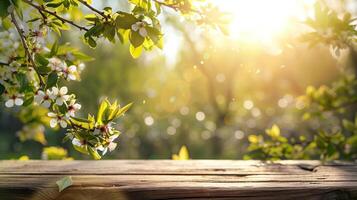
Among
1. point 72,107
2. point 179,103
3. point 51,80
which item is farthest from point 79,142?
point 179,103

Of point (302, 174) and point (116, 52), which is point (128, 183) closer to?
point (302, 174)

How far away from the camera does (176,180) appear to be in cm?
202

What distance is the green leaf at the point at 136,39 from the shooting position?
1892 millimetres

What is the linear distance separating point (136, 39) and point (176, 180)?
62 centimetres

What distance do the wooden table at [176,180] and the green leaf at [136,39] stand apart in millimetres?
562

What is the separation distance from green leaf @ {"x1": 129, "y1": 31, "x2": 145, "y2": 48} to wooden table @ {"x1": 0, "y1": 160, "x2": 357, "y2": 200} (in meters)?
0.56

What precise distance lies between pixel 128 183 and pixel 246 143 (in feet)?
38.6

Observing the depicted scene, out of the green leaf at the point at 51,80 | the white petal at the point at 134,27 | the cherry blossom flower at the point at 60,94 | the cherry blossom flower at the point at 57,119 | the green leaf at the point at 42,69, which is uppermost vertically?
the white petal at the point at 134,27

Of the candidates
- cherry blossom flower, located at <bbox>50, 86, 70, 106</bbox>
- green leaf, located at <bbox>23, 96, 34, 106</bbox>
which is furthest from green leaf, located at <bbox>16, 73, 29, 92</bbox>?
cherry blossom flower, located at <bbox>50, 86, 70, 106</bbox>

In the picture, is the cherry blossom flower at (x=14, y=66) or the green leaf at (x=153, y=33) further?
the cherry blossom flower at (x=14, y=66)

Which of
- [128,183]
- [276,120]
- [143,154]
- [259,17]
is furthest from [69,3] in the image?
[276,120]

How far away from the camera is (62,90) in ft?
6.40

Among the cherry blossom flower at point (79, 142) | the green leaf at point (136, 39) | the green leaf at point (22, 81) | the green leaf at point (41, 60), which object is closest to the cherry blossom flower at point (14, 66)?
the green leaf at point (22, 81)

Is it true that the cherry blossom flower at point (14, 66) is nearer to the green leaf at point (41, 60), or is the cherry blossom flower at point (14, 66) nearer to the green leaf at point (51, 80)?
the green leaf at point (41, 60)
